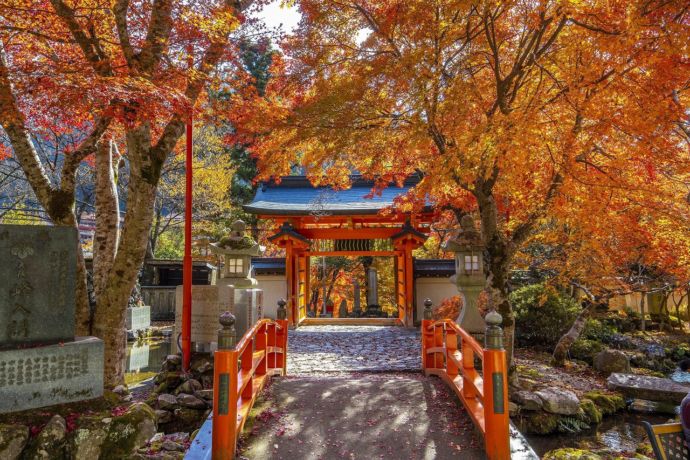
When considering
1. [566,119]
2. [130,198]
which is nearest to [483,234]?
[566,119]

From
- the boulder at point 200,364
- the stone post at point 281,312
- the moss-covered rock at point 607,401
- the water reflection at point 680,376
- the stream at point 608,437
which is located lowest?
the water reflection at point 680,376

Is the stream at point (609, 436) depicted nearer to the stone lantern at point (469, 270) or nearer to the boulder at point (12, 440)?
the stone lantern at point (469, 270)

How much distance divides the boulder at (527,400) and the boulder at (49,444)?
6462 mm

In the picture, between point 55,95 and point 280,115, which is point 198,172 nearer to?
point 280,115

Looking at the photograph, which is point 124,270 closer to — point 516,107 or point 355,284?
point 516,107

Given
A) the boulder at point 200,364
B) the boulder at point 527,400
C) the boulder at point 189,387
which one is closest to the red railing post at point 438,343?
the boulder at point 527,400

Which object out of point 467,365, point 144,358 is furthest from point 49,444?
point 144,358

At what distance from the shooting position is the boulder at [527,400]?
7508 millimetres

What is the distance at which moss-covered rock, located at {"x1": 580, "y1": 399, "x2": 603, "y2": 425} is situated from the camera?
7953 mm

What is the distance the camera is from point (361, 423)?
211 inches

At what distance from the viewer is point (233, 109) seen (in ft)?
29.5

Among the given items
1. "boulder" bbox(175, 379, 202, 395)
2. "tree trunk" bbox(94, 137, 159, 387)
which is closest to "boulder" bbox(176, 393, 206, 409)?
"boulder" bbox(175, 379, 202, 395)

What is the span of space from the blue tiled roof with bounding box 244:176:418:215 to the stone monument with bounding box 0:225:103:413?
33.1 feet

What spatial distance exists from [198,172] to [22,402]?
17973mm
